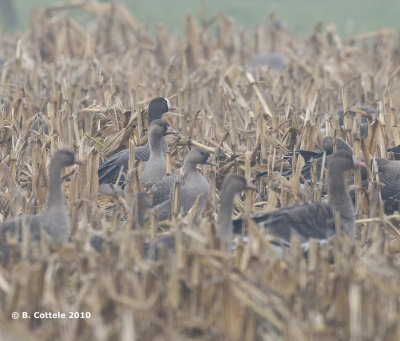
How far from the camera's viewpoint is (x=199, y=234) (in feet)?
20.9

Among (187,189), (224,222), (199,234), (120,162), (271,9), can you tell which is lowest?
(199,234)

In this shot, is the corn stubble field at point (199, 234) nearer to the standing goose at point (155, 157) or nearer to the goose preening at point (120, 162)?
the goose preening at point (120, 162)

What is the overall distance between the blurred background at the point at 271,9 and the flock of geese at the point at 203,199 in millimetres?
24974

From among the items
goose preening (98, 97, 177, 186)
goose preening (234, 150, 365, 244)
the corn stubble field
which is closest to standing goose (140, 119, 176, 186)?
goose preening (98, 97, 177, 186)

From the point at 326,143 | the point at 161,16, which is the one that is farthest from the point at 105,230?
the point at 161,16

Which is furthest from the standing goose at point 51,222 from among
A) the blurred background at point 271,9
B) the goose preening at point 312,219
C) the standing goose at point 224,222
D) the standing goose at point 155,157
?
the blurred background at point 271,9

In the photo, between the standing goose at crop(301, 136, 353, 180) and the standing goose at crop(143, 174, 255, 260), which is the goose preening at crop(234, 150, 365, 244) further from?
the standing goose at crop(301, 136, 353, 180)

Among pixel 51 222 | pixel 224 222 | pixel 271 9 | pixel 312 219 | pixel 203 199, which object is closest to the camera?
pixel 51 222

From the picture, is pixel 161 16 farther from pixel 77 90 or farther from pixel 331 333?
pixel 331 333

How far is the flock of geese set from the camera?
7141mm

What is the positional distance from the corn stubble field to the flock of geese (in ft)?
0.63

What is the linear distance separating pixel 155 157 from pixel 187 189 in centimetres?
141

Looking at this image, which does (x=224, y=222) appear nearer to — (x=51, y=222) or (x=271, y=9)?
(x=51, y=222)

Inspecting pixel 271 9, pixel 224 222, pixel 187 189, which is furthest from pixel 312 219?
pixel 271 9
